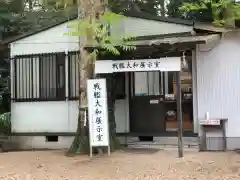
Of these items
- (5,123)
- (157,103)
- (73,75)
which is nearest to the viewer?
(157,103)

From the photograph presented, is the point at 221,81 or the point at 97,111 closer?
the point at 97,111

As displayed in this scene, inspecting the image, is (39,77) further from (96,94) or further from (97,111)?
(97,111)

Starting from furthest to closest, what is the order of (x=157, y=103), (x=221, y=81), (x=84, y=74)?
(x=157, y=103)
(x=221, y=81)
(x=84, y=74)

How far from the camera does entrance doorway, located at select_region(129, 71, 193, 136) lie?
1259cm

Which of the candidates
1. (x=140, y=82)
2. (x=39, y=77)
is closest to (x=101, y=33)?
(x=140, y=82)

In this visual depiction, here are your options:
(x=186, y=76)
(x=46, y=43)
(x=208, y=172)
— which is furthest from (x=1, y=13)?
(x=208, y=172)

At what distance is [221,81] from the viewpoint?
1179 cm

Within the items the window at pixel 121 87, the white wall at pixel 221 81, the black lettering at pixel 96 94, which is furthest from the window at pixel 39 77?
the white wall at pixel 221 81

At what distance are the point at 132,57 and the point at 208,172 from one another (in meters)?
4.49

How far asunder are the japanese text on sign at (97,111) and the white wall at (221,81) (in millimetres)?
3087

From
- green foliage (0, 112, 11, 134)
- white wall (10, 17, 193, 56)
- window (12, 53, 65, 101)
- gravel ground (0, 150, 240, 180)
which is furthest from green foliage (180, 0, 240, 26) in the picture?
green foliage (0, 112, 11, 134)

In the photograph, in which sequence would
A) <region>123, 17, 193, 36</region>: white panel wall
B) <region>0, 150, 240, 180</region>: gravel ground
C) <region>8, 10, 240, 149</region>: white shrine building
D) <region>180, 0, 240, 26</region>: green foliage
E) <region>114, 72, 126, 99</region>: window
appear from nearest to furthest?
<region>0, 150, 240, 180</region>: gravel ground < <region>180, 0, 240, 26</region>: green foliage < <region>8, 10, 240, 149</region>: white shrine building < <region>123, 17, 193, 36</region>: white panel wall < <region>114, 72, 126, 99</region>: window

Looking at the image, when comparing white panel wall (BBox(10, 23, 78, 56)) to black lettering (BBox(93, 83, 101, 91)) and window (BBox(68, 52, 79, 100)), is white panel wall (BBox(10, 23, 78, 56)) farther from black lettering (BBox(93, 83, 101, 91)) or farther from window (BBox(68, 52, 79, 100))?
black lettering (BBox(93, 83, 101, 91))

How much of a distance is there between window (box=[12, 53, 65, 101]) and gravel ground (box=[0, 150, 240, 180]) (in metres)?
2.86
